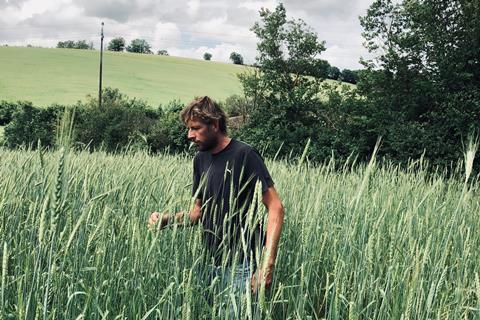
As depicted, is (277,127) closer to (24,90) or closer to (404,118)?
(404,118)

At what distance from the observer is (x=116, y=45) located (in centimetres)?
7056

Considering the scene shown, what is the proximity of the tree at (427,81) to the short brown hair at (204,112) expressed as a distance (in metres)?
7.09

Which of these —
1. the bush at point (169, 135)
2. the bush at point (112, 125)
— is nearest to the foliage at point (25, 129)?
the bush at point (112, 125)

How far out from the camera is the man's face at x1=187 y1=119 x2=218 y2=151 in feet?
7.45

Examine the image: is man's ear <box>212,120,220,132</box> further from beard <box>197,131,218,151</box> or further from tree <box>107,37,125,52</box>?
tree <box>107,37,125,52</box>

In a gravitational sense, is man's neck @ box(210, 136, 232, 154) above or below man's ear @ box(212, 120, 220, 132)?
below

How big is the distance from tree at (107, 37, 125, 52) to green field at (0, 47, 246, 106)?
40.9 ft

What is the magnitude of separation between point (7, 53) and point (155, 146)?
42.1 metres

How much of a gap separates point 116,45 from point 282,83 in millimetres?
63205

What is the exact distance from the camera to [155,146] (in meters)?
16.0

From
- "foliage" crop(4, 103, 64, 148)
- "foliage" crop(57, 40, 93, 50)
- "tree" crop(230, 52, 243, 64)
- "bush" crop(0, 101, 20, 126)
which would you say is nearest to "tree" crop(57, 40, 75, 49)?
"foliage" crop(57, 40, 93, 50)

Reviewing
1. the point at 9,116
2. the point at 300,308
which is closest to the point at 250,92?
the point at 300,308

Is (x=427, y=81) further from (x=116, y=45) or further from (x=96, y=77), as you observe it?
(x=116, y=45)

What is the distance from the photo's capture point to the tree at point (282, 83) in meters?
11.9
